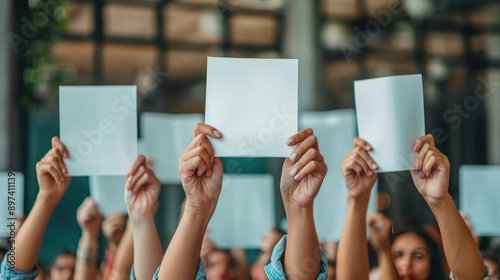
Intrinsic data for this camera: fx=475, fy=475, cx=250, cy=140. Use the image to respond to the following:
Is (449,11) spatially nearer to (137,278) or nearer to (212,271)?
(212,271)

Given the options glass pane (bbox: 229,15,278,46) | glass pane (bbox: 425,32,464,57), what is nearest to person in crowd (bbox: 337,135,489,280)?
glass pane (bbox: 229,15,278,46)

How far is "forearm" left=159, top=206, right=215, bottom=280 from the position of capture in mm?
1175

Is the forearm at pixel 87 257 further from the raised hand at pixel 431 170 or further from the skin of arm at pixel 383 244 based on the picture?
the raised hand at pixel 431 170

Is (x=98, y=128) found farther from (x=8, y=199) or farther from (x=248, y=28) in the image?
(x=248, y=28)

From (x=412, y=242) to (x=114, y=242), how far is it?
1333 millimetres

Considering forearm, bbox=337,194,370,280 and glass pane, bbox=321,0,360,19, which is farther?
glass pane, bbox=321,0,360,19

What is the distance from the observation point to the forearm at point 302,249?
1.24 m

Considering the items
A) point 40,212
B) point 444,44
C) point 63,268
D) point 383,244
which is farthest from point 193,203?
point 444,44

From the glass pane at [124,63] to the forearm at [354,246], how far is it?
5.38 feet

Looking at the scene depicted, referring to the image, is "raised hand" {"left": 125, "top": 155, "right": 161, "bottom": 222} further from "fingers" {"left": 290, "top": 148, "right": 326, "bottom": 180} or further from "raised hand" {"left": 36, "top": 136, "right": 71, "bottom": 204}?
"fingers" {"left": 290, "top": 148, "right": 326, "bottom": 180}

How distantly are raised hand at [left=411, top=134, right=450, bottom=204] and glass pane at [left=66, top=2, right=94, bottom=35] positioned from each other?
6.55ft

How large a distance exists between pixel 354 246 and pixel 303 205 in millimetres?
285

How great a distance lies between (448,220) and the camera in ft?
4.40

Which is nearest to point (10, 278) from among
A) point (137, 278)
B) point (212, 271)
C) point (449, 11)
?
point (137, 278)
